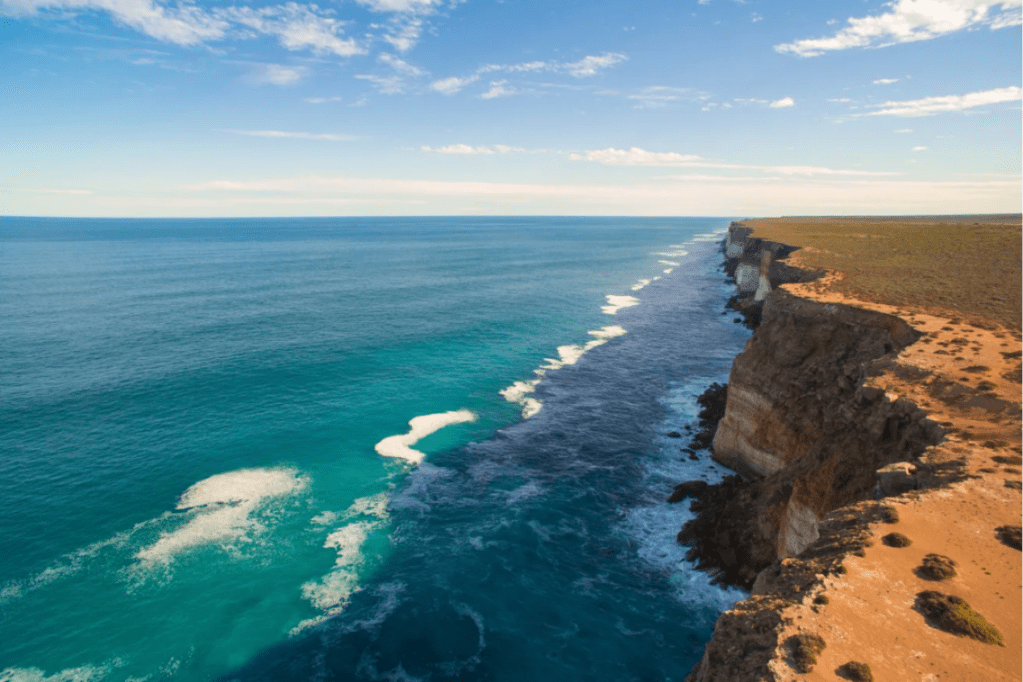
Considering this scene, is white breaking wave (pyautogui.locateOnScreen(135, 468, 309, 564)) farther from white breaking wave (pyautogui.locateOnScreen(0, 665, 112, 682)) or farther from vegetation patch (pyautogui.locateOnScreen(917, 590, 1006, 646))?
vegetation patch (pyautogui.locateOnScreen(917, 590, 1006, 646))

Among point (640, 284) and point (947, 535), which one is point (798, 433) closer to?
point (947, 535)

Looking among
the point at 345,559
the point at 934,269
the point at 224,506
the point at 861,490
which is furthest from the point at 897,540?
the point at 934,269

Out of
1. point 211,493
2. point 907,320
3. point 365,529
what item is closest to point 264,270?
point 211,493

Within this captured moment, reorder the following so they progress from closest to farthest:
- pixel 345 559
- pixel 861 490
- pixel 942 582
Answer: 1. pixel 942 582
2. pixel 861 490
3. pixel 345 559

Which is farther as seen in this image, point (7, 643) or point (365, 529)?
point (365, 529)

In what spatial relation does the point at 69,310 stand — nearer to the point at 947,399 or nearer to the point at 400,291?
the point at 400,291
